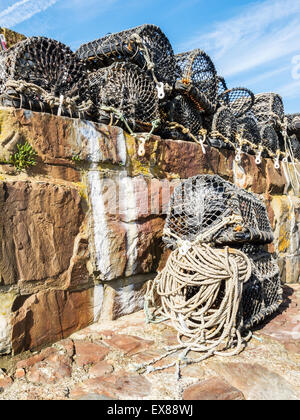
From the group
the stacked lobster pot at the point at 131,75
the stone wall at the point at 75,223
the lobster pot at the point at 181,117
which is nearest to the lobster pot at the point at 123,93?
the stacked lobster pot at the point at 131,75

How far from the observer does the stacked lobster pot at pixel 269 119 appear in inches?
175

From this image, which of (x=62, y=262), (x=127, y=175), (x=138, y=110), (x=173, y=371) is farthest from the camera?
(x=138, y=110)

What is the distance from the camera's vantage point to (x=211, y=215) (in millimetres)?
2285

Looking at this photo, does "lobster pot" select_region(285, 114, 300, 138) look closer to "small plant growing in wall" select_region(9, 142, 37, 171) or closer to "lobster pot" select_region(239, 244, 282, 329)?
"lobster pot" select_region(239, 244, 282, 329)

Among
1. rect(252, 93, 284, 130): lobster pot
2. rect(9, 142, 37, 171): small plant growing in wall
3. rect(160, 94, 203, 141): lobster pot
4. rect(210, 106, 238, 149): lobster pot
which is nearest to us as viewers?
rect(9, 142, 37, 171): small plant growing in wall

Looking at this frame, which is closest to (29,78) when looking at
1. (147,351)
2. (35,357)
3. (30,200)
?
(30,200)

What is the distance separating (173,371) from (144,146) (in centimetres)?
159

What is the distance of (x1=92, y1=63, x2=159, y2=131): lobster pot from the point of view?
99.7 inches

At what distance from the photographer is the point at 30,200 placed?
187cm

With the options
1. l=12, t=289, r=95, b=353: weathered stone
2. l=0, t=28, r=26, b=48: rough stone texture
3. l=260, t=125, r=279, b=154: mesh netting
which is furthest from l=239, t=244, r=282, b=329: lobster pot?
l=0, t=28, r=26, b=48: rough stone texture

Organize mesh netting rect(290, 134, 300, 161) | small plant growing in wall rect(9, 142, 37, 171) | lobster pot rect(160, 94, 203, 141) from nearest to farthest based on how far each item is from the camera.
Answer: small plant growing in wall rect(9, 142, 37, 171)
lobster pot rect(160, 94, 203, 141)
mesh netting rect(290, 134, 300, 161)

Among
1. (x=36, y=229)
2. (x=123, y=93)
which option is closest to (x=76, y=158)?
(x=36, y=229)

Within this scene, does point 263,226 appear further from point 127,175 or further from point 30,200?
point 30,200

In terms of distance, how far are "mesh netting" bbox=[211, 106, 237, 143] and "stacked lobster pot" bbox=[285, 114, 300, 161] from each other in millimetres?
1648
